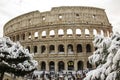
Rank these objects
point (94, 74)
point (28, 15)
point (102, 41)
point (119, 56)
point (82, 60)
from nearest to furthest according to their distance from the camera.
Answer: point (119, 56) < point (94, 74) < point (102, 41) < point (82, 60) < point (28, 15)

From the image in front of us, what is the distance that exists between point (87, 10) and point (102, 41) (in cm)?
3300

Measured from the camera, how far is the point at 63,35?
38969 millimetres

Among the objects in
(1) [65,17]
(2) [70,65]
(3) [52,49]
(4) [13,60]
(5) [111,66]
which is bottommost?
(5) [111,66]

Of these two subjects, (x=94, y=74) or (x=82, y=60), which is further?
(x=82, y=60)

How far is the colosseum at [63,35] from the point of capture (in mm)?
37906

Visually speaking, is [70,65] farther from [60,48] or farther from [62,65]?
[60,48]

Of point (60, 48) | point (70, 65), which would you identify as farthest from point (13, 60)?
point (60, 48)

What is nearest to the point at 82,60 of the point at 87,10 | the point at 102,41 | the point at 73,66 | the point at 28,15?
the point at 73,66

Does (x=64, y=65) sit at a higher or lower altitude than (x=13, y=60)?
higher

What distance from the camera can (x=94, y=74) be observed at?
623 cm

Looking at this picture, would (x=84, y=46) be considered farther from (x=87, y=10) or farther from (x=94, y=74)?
(x=94, y=74)

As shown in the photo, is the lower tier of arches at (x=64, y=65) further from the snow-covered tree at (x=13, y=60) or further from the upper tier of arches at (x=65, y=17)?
the snow-covered tree at (x=13, y=60)

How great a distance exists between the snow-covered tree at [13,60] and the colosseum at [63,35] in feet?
49.5

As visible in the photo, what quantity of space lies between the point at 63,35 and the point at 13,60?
60.7ft
